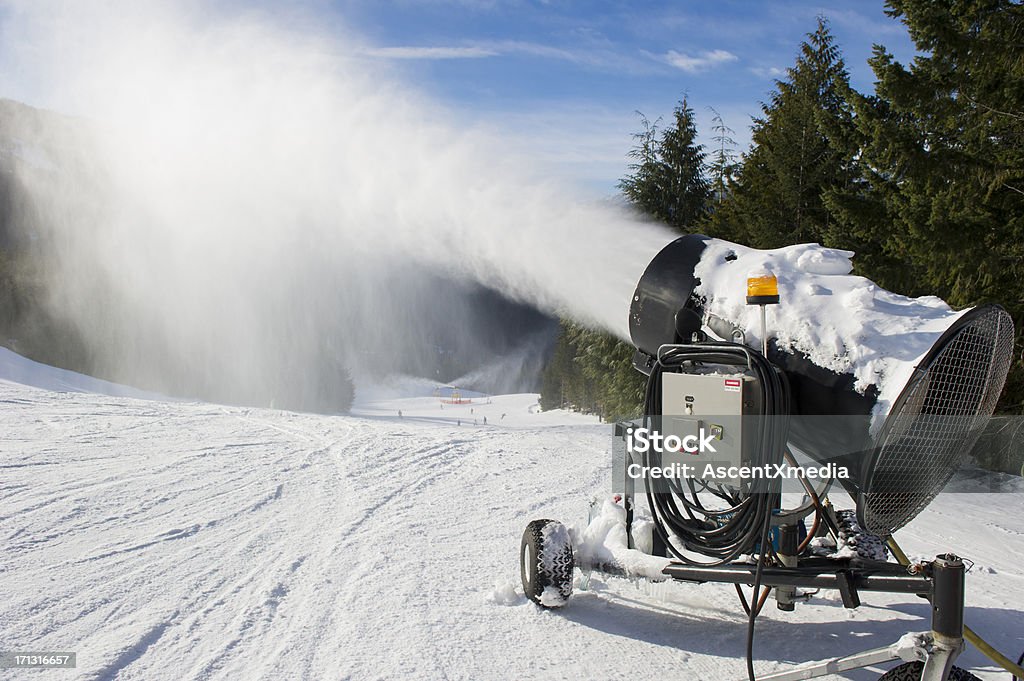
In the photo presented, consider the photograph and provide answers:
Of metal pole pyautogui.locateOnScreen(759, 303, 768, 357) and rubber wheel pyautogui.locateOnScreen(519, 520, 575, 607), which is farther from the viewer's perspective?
rubber wheel pyautogui.locateOnScreen(519, 520, 575, 607)

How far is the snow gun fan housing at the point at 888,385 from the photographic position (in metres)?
2.85

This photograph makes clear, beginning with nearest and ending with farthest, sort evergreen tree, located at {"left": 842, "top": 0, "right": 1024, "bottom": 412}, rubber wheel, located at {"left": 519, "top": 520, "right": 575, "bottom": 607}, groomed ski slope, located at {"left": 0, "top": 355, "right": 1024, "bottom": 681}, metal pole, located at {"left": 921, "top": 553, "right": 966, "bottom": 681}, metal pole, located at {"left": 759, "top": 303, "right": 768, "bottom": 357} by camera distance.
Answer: metal pole, located at {"left": 921, "top": 553, "right": 966, "bottom": 681}
metal pole, located at {"left": 759, "top": 303, "right": 768, "bottom": 357}
groomed ski slope, located at {"left": 0, "top": 355, "right": 1024, "bottom": 681}
rubber wheel, located at {"left": 519, "top": 520, "right": 575, "bottom": 607}
evergreen tree, located at {"left": 842, "top": 0, "right": 1024, "bottom": 412}

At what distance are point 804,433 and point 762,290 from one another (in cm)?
71

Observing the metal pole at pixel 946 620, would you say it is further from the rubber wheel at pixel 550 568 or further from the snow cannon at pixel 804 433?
the rubber wheel at pixel 550 568

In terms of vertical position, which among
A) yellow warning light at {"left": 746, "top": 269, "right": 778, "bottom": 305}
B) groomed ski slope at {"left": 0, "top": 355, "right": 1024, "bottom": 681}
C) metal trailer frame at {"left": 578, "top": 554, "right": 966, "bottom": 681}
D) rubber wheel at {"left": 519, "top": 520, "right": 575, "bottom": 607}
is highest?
yellow warning light at {"left": 746, "top": 269, "right": 778, "bottom": 305}

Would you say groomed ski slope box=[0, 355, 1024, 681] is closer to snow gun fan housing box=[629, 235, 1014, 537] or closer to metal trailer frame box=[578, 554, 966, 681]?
metal trailer frame box=[578, 554, 966, 681]

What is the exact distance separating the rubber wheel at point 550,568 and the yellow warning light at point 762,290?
1.65m

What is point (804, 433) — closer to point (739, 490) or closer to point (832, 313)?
point (739, 490)

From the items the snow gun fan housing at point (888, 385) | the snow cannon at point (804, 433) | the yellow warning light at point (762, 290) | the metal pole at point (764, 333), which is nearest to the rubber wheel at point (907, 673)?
the snow cannon at point (804, 433)

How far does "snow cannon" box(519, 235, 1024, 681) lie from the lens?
284 centimetres

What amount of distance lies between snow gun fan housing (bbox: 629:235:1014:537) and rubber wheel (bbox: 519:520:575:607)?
1312 millimetres

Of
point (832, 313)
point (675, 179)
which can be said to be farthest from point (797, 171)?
point (832, 313)

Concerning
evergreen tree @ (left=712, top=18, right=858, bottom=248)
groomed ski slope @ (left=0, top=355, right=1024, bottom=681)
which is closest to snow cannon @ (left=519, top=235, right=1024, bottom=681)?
groomed ski slope @ (left=0, top=355, right=1024, bottom=681)

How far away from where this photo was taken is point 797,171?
16.3 meters
